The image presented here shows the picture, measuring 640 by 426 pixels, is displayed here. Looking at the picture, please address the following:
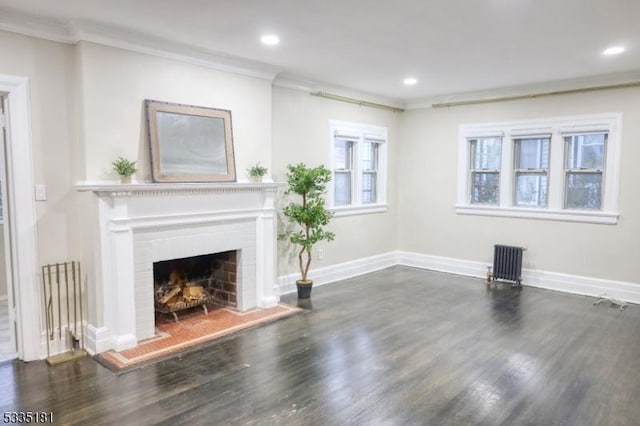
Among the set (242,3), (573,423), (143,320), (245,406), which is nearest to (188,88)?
(242,3)

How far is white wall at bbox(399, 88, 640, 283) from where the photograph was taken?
513 cm

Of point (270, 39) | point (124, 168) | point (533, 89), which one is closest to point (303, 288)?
point (124, 168)

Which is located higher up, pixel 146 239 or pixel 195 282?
pixel 146 239

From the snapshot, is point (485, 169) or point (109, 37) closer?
point (109, 37)

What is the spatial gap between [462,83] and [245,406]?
460 centimetres

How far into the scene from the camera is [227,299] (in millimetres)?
4711

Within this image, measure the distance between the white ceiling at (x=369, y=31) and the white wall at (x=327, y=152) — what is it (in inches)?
21.7

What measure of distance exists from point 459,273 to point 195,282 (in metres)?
3.84

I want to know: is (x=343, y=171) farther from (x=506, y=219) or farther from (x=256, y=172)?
(x=506, y=219)

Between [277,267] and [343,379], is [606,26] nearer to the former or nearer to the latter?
[343,379]

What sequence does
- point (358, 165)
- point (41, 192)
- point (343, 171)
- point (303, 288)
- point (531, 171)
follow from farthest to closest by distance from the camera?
1. point (358, 165)
2. point (343, 171)
3. point (531, 171)
4. point (303, 288)
5. point (41, 192)

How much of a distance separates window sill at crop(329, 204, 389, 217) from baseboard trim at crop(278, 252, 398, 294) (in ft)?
2.26

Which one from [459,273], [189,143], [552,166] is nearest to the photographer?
[189,143]

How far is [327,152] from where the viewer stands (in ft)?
19.1
